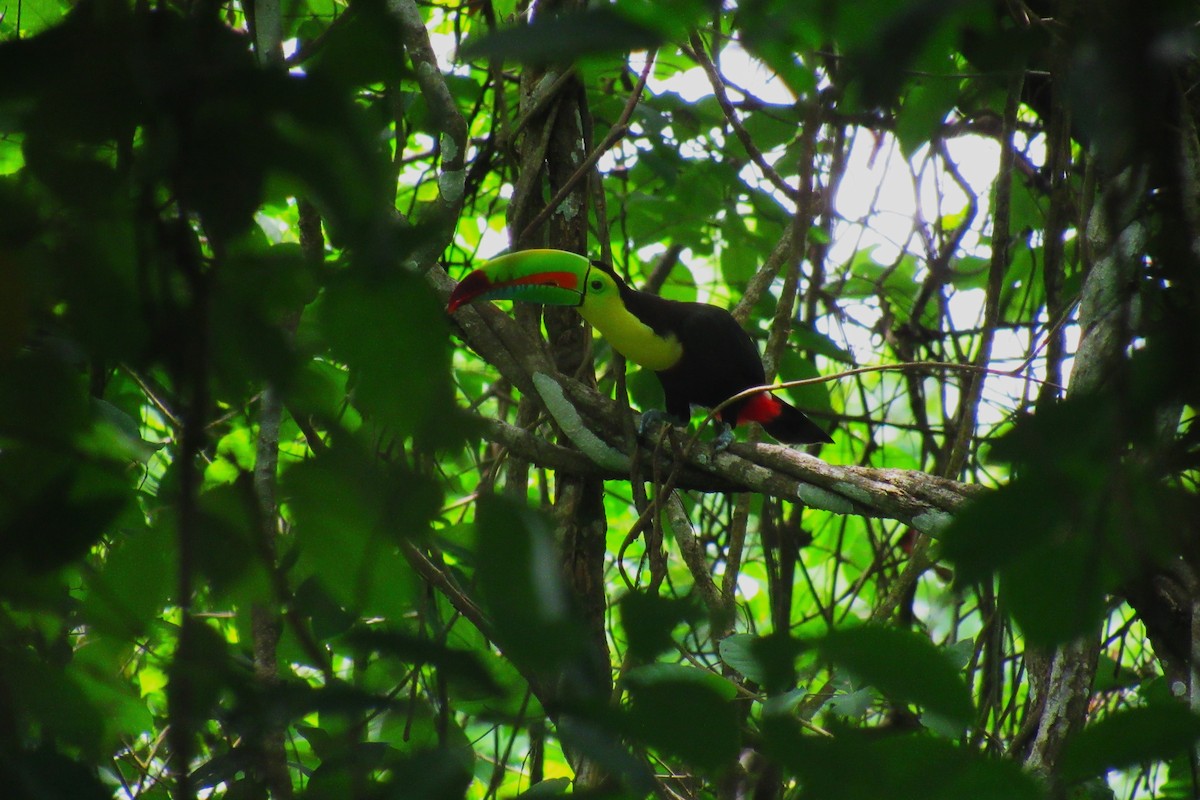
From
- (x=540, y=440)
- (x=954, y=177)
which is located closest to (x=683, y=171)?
(x=954, y=177)

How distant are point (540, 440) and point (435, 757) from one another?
172 cm

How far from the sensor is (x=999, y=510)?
1.57 ft

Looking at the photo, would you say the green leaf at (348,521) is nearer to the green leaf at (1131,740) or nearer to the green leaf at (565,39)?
the green leaf at (565,39)

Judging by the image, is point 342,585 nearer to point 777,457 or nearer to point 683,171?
point 777,457

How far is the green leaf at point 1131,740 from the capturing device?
1.63 feet

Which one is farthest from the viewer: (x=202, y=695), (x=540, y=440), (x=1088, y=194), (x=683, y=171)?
(x=683, y=171)

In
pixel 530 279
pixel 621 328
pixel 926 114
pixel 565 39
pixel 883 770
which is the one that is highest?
pixel 621 328

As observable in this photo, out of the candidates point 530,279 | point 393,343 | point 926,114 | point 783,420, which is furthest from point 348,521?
point 783,420

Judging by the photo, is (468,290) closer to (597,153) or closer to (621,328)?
(597,153)

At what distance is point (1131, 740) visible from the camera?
517mm

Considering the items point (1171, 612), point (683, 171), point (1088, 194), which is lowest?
point (1171, 612)

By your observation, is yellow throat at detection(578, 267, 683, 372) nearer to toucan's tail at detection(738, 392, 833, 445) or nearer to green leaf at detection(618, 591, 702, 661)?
toucan's tail at detection(738, 392, 833, 445)

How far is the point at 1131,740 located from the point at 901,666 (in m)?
0.12

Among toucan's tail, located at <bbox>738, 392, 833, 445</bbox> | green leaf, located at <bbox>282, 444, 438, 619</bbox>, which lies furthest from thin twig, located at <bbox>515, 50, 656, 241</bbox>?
green leaf, located at <bbox>282, 444, 438, 619</bbox>
